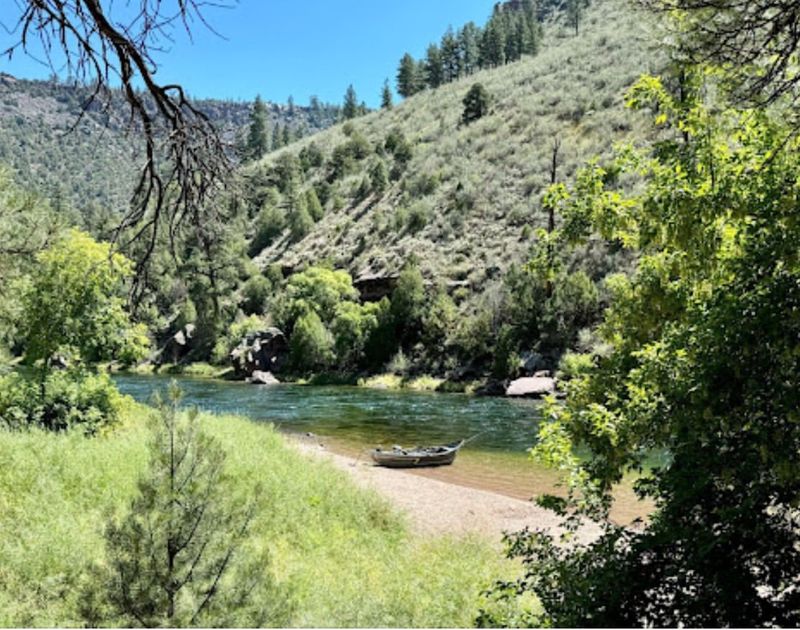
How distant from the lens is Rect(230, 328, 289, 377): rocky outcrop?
168 feet

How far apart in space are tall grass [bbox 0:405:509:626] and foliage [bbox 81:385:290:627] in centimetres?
29

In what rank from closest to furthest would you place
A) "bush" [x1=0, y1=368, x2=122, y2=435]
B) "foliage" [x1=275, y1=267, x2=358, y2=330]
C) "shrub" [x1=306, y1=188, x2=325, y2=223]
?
"bush" [x1=0, y1=368, x2=122, y2=435]
"foliage" [x1=275, y1=267, x2=358, y2=330]
"shrub" [x1=306, y1=188, x2=325, y2=223]

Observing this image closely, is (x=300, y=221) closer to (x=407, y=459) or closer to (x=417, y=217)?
(x=417, y=217)

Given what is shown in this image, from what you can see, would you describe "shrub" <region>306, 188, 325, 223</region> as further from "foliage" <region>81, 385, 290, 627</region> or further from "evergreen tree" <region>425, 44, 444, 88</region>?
"foliage" <region>81, 385, 290, 627</region>

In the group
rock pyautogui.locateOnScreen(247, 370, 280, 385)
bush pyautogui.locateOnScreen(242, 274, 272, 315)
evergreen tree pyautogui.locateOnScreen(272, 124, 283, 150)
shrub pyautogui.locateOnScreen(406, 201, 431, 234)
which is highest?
evergreen tree pyautogui.locateOnScreen(272, 124, 283, 150)

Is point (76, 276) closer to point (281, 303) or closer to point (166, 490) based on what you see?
point (166, 490)

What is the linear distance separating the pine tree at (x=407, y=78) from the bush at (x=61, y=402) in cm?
9465

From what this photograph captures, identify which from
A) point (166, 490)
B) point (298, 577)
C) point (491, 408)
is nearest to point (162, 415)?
point (166, 490)

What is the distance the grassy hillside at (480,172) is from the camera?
2053 inches

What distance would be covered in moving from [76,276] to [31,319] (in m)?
1.39

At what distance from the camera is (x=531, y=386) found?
37.1m

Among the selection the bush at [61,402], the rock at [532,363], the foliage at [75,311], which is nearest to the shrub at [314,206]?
the rock at [532,363]

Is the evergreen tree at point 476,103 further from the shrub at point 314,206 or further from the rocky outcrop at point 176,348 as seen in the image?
the rocky outcrop at point 176,348

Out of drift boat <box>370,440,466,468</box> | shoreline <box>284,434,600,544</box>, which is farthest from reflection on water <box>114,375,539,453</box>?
shoreline <box>284,434,600,544</box>
